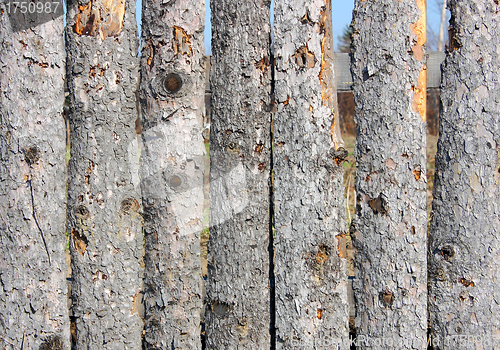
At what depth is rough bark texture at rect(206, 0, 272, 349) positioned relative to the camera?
6.61 feet

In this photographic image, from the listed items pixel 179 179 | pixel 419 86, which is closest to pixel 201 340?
pixel 179 179

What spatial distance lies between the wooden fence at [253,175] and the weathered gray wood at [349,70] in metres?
0.01

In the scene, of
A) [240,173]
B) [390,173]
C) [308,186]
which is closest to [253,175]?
[240,173]

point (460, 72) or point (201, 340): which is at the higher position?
point (460, 72)

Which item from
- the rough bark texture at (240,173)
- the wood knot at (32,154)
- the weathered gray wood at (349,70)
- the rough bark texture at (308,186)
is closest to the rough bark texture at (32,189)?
the wood knot at (32,154)

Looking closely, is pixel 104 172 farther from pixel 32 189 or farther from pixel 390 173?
pixel 390 173

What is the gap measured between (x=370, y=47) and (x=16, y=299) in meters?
2.38

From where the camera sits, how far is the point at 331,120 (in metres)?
1.99

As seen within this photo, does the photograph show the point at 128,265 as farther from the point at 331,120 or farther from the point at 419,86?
the point at 419,86

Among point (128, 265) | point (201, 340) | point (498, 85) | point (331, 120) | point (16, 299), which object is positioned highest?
point (498, 85)

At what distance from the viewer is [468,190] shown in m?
2.02

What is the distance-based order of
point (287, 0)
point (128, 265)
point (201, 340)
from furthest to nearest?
point (201, 340) < point (128, 265) < point (287, 0)

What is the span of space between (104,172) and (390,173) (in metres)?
1.52

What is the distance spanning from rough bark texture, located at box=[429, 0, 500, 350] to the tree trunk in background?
65.5 inches
